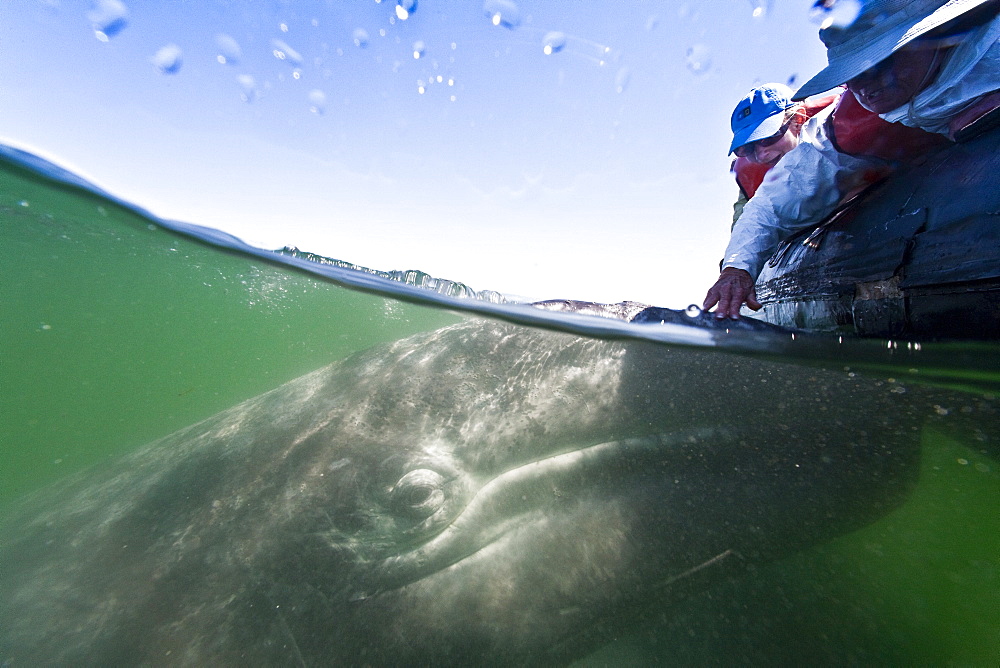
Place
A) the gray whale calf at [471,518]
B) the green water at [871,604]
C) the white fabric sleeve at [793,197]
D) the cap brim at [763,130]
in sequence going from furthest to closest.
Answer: the cap brim at [763,130], the white fabric sleeve at [793,197], the gray whale calf at [471,518], the green water at [871,604]

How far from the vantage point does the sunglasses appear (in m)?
3.69

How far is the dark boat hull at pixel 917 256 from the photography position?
1.70 meters

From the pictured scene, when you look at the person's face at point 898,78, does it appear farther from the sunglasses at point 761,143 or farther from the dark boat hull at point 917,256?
the sunglasses at point 761,143

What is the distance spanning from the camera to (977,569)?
6.17 feet

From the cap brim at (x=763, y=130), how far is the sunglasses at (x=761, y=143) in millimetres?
36

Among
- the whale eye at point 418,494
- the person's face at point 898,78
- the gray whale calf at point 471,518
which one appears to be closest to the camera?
the gray whale calf at point 471,518

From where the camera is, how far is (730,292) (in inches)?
102

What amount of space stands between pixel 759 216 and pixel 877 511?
→ 1967 millimetres

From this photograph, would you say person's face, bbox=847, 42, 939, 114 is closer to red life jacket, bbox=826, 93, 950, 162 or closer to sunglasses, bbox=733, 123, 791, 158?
red life jacket, bbox=826, 93, 950, 162

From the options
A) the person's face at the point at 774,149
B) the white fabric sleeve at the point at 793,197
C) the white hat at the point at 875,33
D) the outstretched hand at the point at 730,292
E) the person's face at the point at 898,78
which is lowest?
the outstretched hand at the point at 730,292

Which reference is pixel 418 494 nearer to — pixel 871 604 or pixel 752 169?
pixel 871 604

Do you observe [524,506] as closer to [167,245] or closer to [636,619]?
[636,619]

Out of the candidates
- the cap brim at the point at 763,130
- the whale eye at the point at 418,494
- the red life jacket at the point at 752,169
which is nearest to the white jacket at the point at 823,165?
the cap brim at the point at 763,130

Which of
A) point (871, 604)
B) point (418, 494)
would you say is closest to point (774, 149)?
point (871, 604)
